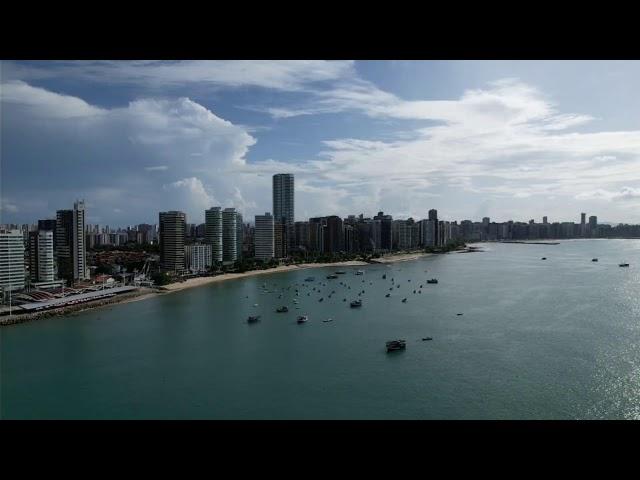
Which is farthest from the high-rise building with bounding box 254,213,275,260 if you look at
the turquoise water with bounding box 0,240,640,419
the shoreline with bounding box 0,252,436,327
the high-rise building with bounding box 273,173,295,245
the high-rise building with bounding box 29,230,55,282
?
the turquoise water with bounding box 0,240,640,419

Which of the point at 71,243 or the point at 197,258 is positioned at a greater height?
the point at 71,243

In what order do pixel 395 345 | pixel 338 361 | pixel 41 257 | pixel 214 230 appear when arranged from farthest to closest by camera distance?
pixel 214 230, pixel 41 257, pixel 395 345, pixel 338 361

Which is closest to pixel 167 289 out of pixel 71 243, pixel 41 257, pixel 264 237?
pixel 71 243

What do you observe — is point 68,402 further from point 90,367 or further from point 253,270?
point 253,270

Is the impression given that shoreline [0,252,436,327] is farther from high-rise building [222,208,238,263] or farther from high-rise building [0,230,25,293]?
high-rise building [222,208,238,263]

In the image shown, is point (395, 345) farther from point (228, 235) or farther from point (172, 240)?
point (228, 235)

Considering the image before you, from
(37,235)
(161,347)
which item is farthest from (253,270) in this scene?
(161,347)
